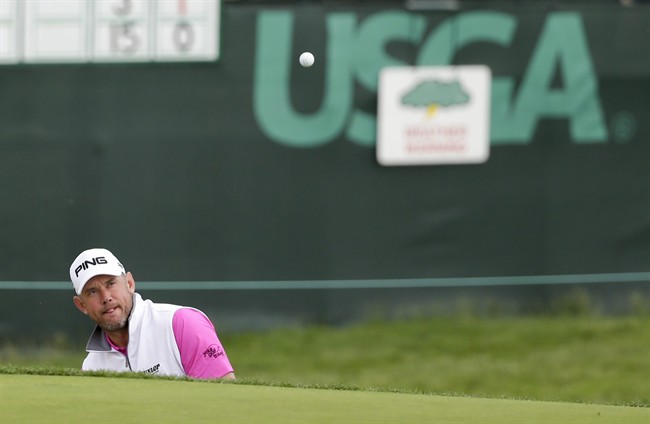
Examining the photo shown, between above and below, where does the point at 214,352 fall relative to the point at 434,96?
below

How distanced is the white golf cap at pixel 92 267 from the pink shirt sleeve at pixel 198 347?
328mm

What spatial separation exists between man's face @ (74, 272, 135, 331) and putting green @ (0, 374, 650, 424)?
2.89ft

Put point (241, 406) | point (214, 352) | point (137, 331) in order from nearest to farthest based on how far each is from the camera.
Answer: point (241, 406) → point (214, 352) → point (137, 331)

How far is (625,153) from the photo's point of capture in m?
7.89

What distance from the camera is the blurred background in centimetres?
788

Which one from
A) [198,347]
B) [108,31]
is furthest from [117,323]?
[108,31]

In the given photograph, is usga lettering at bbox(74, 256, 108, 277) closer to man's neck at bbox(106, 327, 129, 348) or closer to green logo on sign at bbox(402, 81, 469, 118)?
man's neck at bbox(106, 327, 129, 348)

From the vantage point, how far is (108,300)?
4.73 meters

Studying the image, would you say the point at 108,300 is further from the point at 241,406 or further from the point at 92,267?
the point at 241,406

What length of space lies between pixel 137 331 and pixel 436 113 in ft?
11.9

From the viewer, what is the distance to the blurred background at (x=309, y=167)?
7.88 metres

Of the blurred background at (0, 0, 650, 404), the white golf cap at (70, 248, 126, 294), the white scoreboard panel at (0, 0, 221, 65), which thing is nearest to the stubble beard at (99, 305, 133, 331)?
the white golf cap at (70, 248, 126, 294)

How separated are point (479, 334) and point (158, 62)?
7.77ft

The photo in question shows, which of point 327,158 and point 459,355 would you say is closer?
point 459,355
